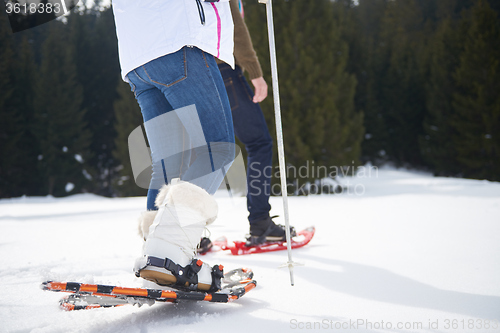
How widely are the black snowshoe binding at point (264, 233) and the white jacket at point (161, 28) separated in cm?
112

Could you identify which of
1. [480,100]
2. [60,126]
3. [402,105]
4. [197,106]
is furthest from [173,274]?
[402,105]

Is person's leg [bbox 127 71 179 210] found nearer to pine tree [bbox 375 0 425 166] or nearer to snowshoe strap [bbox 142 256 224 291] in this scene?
snowshoe strap [bbox 142 256 224 291]

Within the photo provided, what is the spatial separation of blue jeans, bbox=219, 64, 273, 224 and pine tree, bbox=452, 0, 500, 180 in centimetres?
1142

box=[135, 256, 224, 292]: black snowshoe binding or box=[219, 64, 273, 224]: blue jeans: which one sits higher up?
box=[219, 64, 273, 224]: blue jeans

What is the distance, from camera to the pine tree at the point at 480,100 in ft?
37.6

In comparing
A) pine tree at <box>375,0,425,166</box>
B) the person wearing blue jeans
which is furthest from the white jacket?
pine tree at <box>375,0,425,166</box>

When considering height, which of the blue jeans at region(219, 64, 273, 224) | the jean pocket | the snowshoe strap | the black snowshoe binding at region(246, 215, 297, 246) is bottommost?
the black snowshoe binding at region(246, 215, 297, 246)

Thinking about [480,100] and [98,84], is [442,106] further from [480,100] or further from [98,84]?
[98,84]

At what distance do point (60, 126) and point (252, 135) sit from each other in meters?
13.4

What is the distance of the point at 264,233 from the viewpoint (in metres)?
2.15

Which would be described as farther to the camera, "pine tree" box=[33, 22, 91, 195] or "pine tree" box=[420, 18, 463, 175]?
"pine tree" box=[33, 22, 91, 195]

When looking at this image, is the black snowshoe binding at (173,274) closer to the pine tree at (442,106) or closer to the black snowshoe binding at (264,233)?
the black snowshoe binding at (264,233)

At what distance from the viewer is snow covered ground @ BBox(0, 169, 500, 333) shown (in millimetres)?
1027

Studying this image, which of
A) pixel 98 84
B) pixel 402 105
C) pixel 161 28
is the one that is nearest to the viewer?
pixel 161 28
